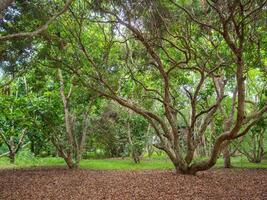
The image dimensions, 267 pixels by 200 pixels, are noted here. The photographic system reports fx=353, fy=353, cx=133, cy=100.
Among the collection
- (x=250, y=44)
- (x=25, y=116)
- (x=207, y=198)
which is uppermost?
(x=250, y=44)

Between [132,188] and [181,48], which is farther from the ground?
[181,48]

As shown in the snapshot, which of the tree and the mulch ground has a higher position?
the tree

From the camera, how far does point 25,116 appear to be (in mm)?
16844

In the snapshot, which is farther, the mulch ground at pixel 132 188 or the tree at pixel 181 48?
the mulch ground at pixel 132 188

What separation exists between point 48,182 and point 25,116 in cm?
548

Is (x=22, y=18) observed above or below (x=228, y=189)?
above

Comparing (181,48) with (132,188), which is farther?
(181,48)

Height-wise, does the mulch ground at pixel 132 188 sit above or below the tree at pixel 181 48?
below

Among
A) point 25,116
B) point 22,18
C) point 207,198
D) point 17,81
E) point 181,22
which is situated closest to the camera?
point 207,198

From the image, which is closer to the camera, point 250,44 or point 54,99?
point 250,44

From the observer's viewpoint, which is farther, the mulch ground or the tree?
the mulch ground

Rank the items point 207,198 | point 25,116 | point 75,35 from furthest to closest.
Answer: point 25,116 → point 75,35 → point 207,198

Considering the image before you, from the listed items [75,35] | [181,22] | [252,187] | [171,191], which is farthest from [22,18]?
[252,187]

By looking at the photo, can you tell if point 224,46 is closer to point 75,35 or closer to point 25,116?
point 75,35
